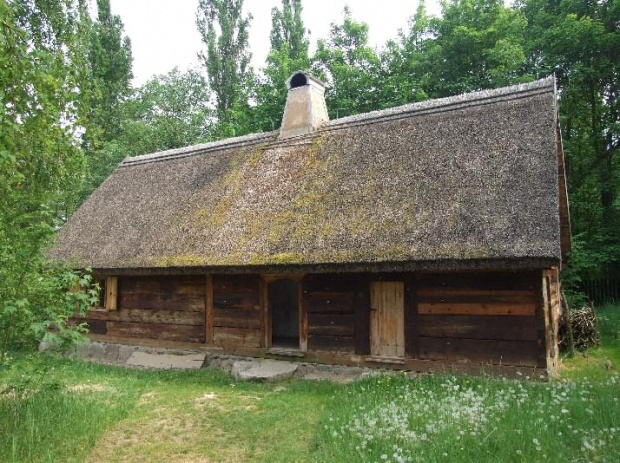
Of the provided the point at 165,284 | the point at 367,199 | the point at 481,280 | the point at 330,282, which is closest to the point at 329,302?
the point at 330,282

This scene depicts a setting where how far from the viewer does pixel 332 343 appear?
358 inches

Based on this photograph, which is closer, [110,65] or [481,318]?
[481,318]

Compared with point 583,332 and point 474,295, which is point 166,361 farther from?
point 583,332

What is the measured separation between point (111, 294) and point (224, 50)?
20.6 m

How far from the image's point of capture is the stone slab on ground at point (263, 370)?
8.83 m

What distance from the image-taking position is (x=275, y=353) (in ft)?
31.7

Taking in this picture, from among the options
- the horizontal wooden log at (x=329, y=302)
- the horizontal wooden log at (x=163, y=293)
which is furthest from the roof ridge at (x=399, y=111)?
the horizontal wooden log at (x=329, y=302)

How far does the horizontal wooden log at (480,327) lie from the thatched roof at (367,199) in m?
1.27

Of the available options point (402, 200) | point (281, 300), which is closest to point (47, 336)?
point (402, 200)

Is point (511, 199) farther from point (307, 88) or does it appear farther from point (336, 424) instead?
point (307, 88)

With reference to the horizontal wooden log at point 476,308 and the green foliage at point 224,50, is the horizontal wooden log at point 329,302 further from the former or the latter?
the green foliage at point 224,50

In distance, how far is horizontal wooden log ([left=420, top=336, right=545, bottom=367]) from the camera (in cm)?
745

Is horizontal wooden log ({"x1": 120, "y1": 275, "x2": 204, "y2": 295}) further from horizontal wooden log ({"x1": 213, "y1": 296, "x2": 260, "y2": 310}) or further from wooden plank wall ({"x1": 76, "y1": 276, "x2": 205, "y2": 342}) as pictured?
horizontal wooden log ({"x1": 213, "y1": 296, "x2": 260, "y2": 310})

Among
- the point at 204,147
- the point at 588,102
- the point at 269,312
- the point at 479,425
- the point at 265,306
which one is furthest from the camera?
the point at 588,102
